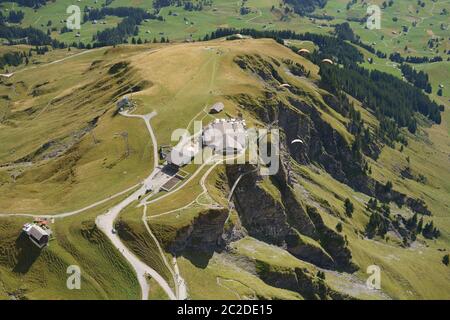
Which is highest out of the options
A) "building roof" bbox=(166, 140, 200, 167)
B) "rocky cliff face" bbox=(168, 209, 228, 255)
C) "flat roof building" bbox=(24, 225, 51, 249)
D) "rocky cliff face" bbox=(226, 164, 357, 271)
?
"building roof" bbox=(166, 140, 200, 167)

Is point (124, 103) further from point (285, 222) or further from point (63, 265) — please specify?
point (63, 265)

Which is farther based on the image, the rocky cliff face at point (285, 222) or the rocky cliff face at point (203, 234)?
the rocky cliff face at point (285, 222)

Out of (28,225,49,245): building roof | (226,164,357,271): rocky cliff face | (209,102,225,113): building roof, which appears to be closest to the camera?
(28,225,49,245): building roof

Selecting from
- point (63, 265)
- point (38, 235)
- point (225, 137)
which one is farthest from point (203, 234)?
point (38, 235)

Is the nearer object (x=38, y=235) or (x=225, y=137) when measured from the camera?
(x=38, y=235)

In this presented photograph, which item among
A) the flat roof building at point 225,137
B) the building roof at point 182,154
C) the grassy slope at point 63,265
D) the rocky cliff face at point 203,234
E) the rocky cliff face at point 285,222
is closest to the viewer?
the grassy slope at point 63,265

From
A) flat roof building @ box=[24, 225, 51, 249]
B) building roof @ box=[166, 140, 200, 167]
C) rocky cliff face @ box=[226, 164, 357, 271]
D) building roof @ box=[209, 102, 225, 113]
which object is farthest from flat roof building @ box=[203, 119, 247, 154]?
flat roof building @ box=[24, 225, 51, 249]

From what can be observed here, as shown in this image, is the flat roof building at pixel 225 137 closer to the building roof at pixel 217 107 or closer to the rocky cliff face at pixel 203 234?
the building roof at pixel 217 107

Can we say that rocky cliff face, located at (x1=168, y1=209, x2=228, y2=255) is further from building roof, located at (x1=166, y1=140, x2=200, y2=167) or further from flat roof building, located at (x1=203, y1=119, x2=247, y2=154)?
flat roof building, located at (x1=203, y1=119, x2=247, y2=154)

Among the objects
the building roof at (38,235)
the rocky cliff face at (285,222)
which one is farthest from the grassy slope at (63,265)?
the rocky cliff face at (285,222)

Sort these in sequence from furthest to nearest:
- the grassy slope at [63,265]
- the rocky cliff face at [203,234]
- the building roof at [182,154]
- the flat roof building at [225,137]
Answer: the flat roof building at [225,137]
the building roof at [182,154]
the rocky cliff face at [203,234]
the grassy slope at [63,265]

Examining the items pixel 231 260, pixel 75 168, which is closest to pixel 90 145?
pixel 75 168

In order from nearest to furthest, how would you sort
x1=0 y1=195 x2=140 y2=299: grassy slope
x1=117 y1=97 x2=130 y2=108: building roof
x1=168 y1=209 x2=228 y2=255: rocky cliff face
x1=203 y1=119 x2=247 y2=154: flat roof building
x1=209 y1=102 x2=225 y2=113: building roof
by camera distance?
x1=0 y1=195 x2=140 y2=299: grassy slope → x1=168 y1=209 x2=228 y2=255: rocky cliff face → x1=203 y1=119 x2=247 y2=154: flat roof building → x1=209 y1=102 x2=225 y2=113: building roof → x1=117 y1=97 x2=130 y2=108: building roof
